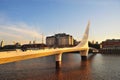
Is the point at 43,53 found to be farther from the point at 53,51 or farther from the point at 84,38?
the point at 84,38

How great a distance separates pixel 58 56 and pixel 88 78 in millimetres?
21266

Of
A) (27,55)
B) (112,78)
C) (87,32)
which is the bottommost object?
(112,78)

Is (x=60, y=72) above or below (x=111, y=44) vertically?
below

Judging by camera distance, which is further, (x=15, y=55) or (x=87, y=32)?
(x=87, y=32)

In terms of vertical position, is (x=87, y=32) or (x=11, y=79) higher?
(x=87, y=32)

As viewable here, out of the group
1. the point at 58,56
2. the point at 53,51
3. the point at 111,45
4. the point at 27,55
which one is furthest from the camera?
the point at 111,45

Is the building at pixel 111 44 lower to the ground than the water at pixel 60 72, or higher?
higher

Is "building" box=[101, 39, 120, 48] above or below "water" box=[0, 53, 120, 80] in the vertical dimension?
above

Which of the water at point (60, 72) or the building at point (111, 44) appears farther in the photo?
the building at point (111, 44)

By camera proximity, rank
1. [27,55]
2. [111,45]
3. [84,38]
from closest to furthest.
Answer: [27,55] < [84,38] < [111,45]

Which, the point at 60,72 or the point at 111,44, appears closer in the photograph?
the point at 60,72

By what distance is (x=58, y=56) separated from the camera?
56.9m

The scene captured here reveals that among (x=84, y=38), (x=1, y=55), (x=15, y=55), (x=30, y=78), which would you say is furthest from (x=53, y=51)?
(x=84, y=38)

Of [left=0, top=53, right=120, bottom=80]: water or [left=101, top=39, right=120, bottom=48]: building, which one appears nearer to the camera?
[left=0, top=53, right=120, bottom=80]: water
